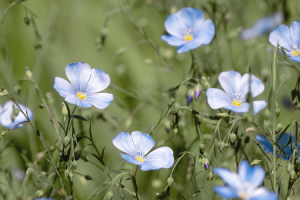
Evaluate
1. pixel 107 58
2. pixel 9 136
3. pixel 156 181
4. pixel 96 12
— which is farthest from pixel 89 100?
pixel 96 12

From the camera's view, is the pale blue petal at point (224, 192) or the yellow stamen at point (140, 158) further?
the yellow stamen at point (140, 158)

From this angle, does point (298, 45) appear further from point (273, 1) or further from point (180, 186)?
point (273, 1)

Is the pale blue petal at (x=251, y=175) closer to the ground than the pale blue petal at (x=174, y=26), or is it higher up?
closer to the ground

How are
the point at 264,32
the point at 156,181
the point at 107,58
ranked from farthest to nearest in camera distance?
the point at 264,32, the point at 107,58, the point at 156,181

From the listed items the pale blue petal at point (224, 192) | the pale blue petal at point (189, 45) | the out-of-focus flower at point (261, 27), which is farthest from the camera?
the out-of-focus flower at point (261, 27)

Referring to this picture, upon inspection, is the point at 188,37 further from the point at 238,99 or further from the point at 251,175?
the point at 251,175

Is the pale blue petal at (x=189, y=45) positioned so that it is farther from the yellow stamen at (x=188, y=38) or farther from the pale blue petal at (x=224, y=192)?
the pale blue petal at (x=224, y=192)

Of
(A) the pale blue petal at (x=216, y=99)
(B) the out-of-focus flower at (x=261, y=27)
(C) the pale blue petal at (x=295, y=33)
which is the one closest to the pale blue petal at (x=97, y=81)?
(A) the pale blue petal at (x=216, y=99)

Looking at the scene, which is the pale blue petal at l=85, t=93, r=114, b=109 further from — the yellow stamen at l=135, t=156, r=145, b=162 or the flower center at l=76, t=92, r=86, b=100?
the yellow stamen at l=135, t=156, r=145, b=162
